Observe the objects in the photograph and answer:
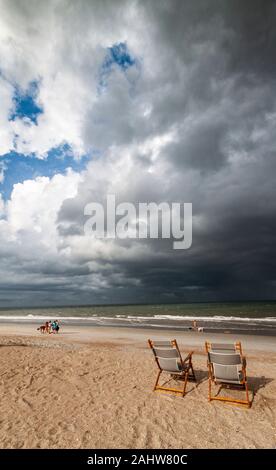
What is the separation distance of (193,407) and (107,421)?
187 cm

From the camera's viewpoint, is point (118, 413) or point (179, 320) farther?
point (179, 320)

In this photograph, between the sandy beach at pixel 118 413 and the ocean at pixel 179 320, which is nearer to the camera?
the sandy beach at pixel 118 413

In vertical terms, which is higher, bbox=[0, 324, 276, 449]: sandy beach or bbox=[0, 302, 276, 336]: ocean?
bbox=[0, 324, 276, 449]: sandy beach

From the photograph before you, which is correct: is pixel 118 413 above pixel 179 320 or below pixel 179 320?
above

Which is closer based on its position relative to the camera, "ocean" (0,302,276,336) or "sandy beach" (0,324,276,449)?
"sandy beach" (0,324,276,449)

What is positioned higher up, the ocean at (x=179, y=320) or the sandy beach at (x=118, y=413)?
the sandy beach at (x=118, y=413)

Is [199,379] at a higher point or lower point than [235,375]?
lower

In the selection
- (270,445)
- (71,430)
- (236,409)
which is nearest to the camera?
(270,445)

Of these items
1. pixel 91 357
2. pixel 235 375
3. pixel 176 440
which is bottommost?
pixel 91 357
